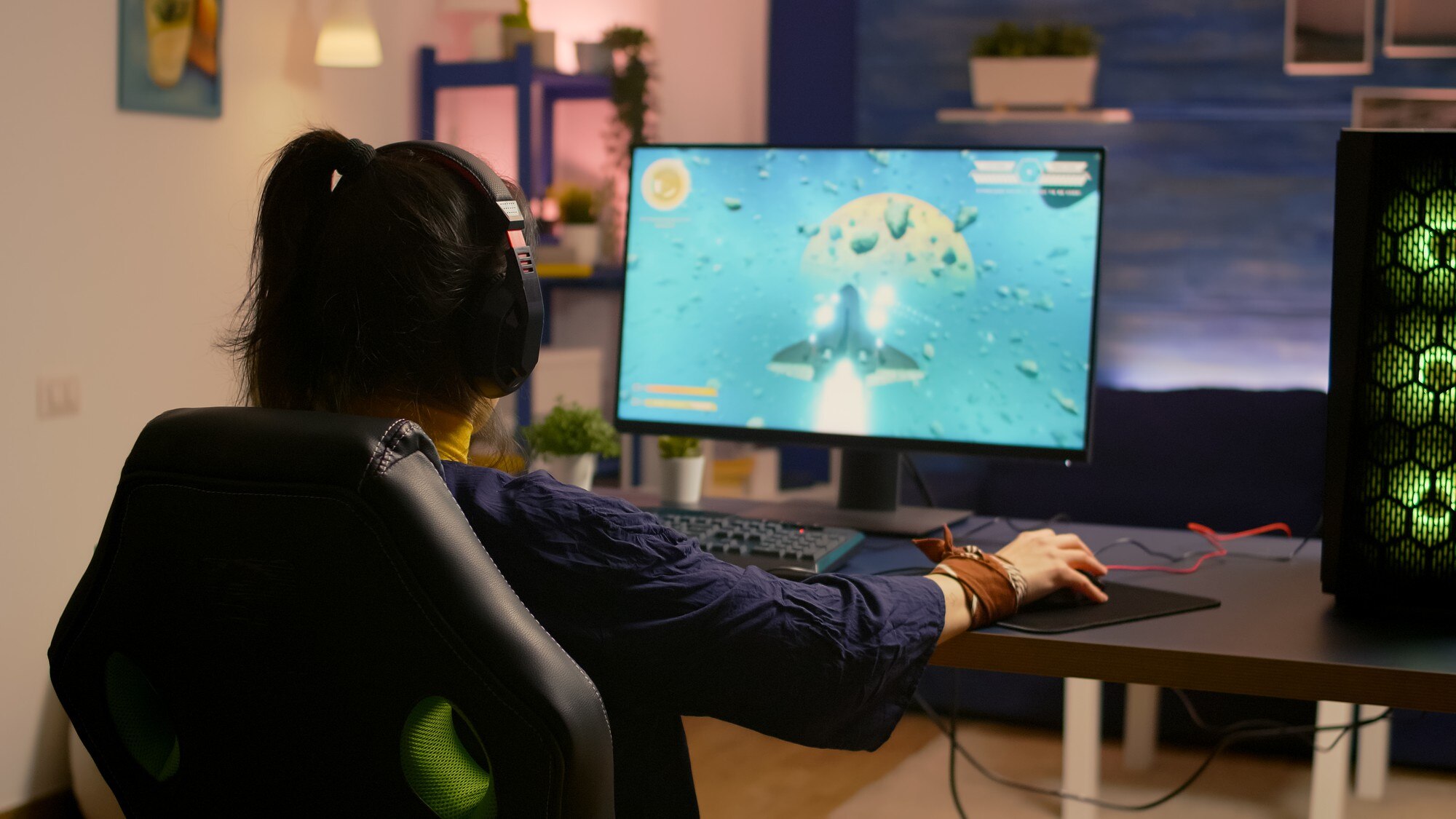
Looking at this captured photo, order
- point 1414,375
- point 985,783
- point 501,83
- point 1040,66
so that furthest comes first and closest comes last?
1. point 1040,66
2. point 501,83
3. point 985,783
4. point 1414,375

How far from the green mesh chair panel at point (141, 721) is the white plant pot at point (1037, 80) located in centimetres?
377

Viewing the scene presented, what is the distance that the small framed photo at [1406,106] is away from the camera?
4027 mm

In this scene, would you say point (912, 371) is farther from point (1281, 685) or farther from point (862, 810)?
point (862, 810)

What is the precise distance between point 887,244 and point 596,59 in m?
2.66

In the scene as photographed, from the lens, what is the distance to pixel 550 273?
4004mm

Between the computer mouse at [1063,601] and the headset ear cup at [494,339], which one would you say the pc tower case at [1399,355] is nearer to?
the computer mouse at [1063,601]

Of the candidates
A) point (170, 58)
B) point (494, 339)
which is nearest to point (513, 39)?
point (170, 58)

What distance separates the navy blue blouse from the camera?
0.94 meters

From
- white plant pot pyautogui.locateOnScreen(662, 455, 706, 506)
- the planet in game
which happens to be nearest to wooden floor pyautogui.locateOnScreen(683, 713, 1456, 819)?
white plant pot pyautogui.locateOnScreen(662, 455, 706, 506)

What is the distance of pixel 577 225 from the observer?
407 centimetres

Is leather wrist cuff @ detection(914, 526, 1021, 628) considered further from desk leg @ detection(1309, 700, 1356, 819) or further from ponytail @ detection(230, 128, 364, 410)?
desk leg @ detection(1309, 700, 1356, 819)

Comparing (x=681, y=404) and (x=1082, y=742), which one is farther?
(x=1082, y=742)

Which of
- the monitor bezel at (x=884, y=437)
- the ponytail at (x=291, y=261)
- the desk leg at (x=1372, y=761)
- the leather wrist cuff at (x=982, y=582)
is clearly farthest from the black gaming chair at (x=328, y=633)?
the desk leg at (x=1372, y=761)

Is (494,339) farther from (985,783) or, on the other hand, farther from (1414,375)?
(985,783)
